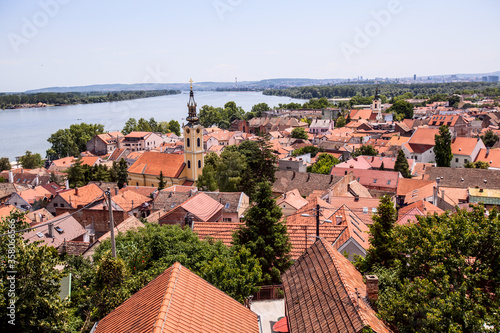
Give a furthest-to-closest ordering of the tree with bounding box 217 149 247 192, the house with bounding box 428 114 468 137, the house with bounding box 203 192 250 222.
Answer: the house with bounding box 428 114 468 137, the tree with bounding box 217 149 247 192, the house with bounding box 203 192 250 222

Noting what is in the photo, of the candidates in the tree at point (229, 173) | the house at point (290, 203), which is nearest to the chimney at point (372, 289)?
the house at point (290, 203)

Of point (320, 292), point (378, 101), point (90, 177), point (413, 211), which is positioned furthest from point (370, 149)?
point (378, 101)

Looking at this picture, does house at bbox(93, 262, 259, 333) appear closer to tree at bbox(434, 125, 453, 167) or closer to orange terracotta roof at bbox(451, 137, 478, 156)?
tree at bbox(434, 125, 453, 167)

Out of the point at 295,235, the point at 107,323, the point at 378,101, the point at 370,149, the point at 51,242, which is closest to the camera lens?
the point at 107,323

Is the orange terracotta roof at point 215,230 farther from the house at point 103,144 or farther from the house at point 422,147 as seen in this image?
the house at point 103,144

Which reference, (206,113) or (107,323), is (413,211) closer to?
(107,323)

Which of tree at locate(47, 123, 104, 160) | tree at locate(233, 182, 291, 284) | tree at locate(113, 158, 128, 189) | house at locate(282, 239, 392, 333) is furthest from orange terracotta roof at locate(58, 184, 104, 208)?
tree at locate(47, 123, 104, 160)

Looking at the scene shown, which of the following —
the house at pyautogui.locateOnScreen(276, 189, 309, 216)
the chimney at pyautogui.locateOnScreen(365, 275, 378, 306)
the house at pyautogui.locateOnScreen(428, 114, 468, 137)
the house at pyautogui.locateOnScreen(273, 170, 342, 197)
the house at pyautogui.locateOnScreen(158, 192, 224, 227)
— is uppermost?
the chimney at pyautogui.locateOnScreen(365, 275, 378, 306)
